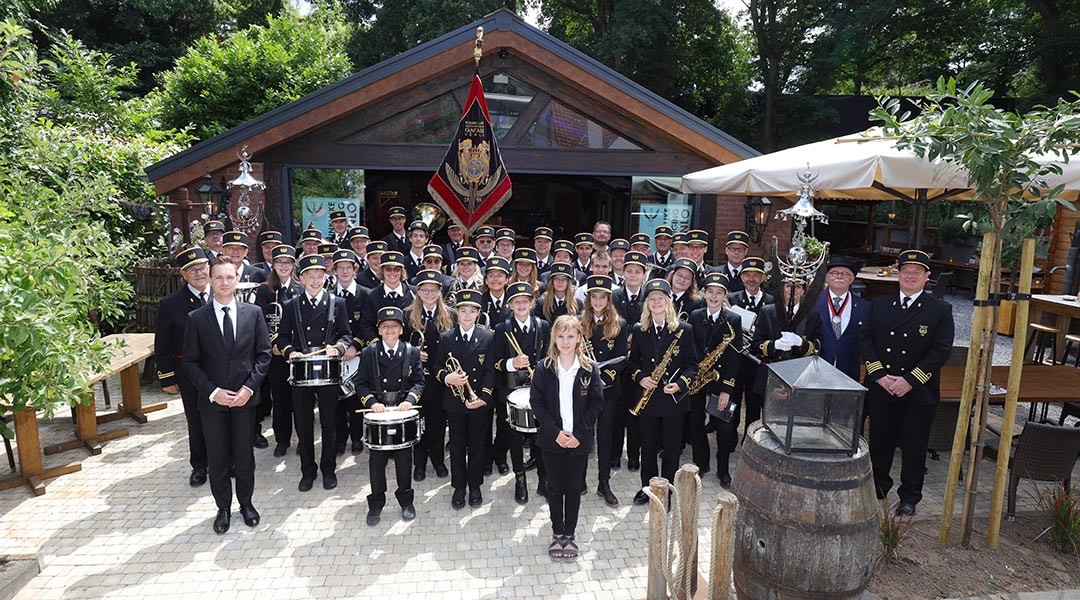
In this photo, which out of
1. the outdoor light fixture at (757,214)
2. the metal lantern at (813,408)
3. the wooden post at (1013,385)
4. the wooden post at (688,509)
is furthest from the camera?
the outdoor light fixture at (757,214)

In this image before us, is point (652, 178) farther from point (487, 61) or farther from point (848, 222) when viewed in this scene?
point (848, 222)

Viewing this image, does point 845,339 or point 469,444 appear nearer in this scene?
point 469,444

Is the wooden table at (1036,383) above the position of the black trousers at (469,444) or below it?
above

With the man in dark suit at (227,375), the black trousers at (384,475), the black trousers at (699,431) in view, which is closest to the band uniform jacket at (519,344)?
→ the black trousers at (384,475)

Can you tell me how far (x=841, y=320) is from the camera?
A: 642 cm

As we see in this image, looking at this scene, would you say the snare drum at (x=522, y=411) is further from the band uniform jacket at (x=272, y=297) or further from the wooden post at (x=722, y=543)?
the band uniform jacket at (x=272, y=297)

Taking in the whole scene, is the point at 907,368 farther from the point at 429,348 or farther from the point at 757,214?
the point at 757,214

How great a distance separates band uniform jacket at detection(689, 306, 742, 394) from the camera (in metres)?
6.29

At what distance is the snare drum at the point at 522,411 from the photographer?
5.28 m

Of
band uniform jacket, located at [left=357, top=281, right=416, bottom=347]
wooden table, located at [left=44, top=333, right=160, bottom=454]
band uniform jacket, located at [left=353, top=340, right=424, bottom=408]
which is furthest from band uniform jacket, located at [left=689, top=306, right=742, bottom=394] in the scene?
wooden table, located at [left=44, top=333, right=160, bottom=454]

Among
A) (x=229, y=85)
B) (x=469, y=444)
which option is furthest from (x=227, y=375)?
(x=229, y=85)

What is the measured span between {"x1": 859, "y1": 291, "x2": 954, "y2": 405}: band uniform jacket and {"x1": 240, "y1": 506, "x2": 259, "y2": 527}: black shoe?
224 inches

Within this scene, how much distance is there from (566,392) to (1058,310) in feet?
32.9

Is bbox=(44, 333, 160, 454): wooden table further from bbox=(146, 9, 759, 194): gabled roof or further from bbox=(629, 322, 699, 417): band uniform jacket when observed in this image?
bbox=(629, 322, 699, 417): band uniform jacket
